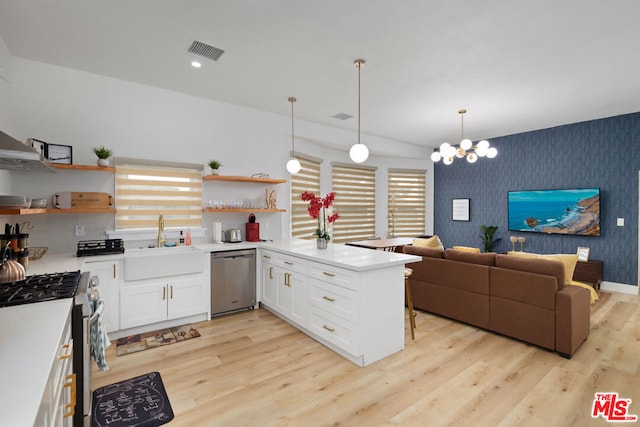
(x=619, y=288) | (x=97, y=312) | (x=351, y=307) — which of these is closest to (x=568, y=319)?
(x=351, y=307)

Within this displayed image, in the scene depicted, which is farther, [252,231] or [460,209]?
[460,209]

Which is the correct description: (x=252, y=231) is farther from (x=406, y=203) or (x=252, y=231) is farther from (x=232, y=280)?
(x=406, y=203)

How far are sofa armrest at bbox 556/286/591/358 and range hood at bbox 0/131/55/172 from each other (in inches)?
165

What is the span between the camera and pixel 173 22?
8.61 ft

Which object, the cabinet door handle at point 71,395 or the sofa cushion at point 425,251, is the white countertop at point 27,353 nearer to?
the cabinet door handle at point 71,395

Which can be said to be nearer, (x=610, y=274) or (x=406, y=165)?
(x=610, y=274)

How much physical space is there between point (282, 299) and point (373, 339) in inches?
53.0

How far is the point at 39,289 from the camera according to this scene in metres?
1.89

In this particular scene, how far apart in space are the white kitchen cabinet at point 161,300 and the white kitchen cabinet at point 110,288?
5cm

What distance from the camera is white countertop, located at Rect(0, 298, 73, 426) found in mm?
807

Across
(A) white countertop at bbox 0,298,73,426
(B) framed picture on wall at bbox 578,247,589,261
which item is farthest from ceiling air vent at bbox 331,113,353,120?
(B) framed picture on wall at bbox 578,247,589,261

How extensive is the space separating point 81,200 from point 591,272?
7.38 metres

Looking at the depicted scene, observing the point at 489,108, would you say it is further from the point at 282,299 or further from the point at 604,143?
the point at 282,299

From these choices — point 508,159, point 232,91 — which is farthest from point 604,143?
point 232,91
